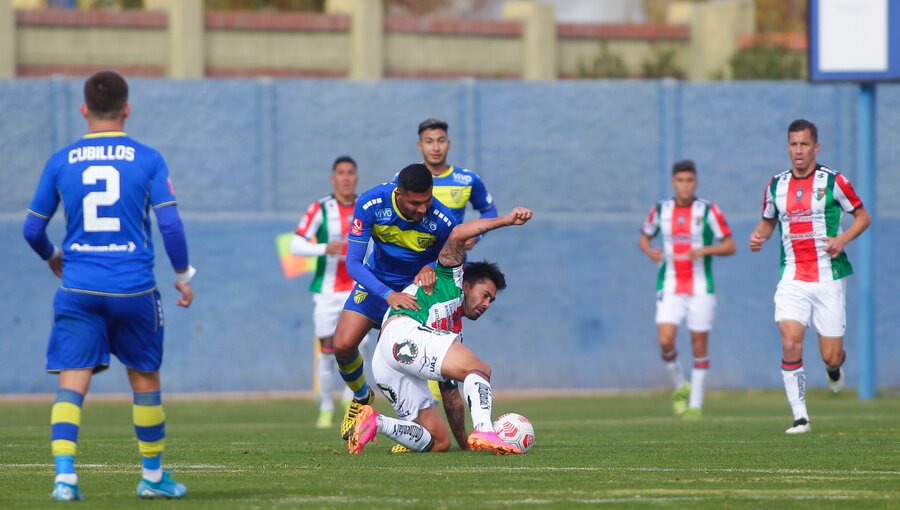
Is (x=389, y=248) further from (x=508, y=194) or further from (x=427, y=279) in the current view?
(x=508, y=194)

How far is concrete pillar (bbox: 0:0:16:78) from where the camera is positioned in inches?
1137

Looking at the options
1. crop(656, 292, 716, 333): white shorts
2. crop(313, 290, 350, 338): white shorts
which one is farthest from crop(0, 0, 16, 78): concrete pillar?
crop(656, 292, 716, 333): white shorts

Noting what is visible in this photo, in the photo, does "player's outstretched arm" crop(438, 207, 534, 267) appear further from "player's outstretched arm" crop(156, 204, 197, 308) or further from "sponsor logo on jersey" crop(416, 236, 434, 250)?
"player's outstretched arm" crop(156, 204, 197, 308)

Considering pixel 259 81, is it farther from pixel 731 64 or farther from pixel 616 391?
pixel 731 64

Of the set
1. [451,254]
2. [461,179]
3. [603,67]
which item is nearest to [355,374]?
[451,254]

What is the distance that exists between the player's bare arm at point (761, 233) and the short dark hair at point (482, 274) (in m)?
3.02

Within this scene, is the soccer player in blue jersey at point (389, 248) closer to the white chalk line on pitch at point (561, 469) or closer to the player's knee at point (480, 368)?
the player's knee at point (480, 368)

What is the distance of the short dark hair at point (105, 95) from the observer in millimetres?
7391

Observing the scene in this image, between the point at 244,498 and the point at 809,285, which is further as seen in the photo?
the point at 809,285

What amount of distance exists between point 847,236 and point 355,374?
168 inches

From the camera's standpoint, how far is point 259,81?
22.3 m

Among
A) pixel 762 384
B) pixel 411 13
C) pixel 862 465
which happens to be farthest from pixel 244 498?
pixel 411 13

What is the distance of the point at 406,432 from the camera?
10180 millimetres

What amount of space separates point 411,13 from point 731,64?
1277 centimetres
